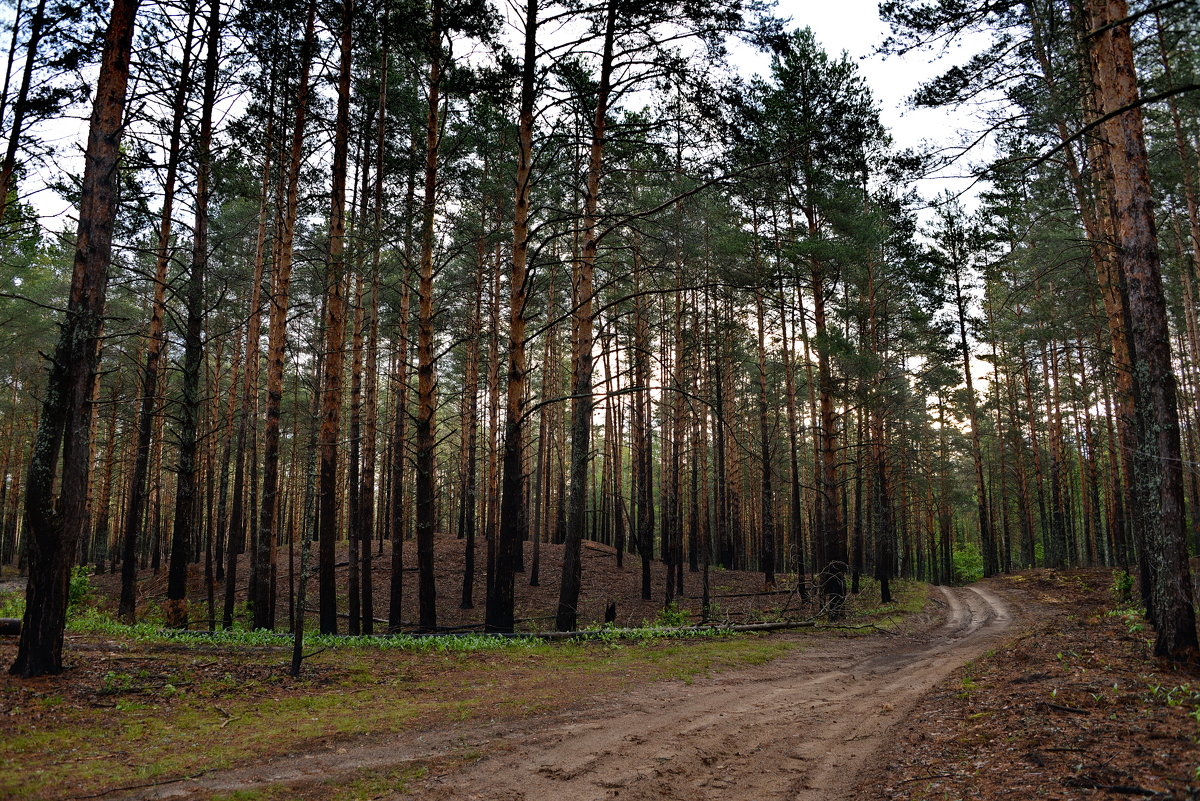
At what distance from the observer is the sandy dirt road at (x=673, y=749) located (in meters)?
4.74

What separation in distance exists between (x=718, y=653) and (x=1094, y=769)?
6.60m

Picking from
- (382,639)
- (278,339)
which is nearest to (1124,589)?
(382,639)

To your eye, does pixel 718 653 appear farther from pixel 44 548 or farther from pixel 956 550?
pixel 956 550

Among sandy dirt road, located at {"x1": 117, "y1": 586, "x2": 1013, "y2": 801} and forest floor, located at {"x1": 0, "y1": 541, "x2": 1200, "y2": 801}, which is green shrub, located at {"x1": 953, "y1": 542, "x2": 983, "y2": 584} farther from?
sandy dirt road, located at {"x1": 117, "y1": 586, "x2": 1013, "y2": 801}

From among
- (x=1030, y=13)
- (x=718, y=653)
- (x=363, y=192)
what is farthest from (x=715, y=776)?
(x=363, y=192)

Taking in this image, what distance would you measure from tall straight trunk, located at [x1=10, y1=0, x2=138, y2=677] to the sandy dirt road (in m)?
3.90

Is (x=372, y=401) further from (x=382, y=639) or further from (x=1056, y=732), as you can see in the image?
(x=1056, y=732)

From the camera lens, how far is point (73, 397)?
23.5 ft

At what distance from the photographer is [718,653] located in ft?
34.8

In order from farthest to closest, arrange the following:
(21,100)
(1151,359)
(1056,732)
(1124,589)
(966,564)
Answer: (966,564) < (1124,589) < (21,100) < (1151,359) < (1056,732)

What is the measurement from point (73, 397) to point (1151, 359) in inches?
521

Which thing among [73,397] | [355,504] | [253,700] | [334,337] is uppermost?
[334,337]

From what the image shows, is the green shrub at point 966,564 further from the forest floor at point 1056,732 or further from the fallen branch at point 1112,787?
the fallen branch at point 1112,787

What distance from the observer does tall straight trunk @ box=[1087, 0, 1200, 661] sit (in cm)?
736
